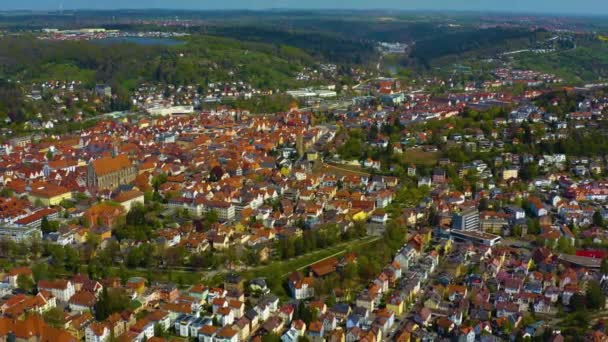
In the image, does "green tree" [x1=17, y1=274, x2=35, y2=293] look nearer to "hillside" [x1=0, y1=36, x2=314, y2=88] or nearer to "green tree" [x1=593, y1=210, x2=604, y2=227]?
"green tree" [x1=593, y1=210, x2=604, y2=227]

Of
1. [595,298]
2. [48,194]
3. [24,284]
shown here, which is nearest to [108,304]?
[24,284]

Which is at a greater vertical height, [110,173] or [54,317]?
[110,173]

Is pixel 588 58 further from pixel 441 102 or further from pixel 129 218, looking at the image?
pixel 129 218

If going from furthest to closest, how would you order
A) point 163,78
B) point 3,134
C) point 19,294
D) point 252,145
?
point 163,78 < point 3,134 < point 252,145 < point 19,294

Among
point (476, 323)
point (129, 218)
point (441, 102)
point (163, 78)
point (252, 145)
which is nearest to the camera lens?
point (476, 323)

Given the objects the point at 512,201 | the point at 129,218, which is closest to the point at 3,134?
the point at 129,218

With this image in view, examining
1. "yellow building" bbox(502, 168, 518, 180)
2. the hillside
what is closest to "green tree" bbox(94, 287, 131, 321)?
"yellow building" bbox(502, 168, 518, 180)

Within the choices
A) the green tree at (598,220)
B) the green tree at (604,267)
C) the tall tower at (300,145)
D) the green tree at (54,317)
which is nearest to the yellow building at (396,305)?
the green tree at (604,267)

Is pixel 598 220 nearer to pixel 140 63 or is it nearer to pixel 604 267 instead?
pixel 604 267
